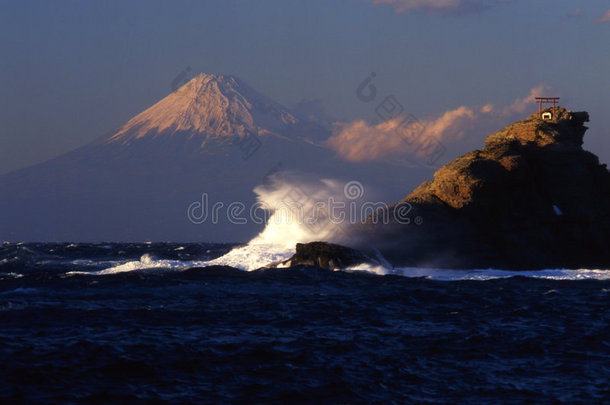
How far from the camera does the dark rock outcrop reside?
34.7 m

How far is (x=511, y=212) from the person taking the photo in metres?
42.8

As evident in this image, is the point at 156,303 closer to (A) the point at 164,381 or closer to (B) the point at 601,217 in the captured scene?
(A) the point at 164,381

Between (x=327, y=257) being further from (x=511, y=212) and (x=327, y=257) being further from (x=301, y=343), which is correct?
(x=301, y=343)

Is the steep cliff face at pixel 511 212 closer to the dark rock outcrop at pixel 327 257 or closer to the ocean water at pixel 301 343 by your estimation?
the dark rock outcrop at pixel 327 257

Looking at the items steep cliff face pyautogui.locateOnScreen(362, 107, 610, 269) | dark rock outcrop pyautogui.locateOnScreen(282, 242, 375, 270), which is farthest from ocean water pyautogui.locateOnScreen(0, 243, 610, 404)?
steep cliff face pyautogui.locateOnScreen(362, 107, 610, 269)

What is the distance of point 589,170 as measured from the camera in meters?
46.3

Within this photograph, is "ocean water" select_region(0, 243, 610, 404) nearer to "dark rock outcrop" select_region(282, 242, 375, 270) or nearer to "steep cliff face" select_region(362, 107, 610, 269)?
"dark rock outcrop" select_region(282, 242, 375, 270)

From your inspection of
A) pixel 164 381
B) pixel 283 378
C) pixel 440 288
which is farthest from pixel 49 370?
pixel 440 288

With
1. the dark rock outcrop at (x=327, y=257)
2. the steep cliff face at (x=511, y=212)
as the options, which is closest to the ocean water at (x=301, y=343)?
the dark rock outcrop at (x=327, y=257)

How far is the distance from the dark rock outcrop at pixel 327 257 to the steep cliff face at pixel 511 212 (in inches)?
136

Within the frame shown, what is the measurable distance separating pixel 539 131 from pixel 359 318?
3332cm

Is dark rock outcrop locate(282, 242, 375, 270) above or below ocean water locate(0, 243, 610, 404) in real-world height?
above

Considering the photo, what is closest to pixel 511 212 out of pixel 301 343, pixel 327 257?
pixel 327 257

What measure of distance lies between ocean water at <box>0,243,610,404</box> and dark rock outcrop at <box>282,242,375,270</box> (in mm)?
6208
